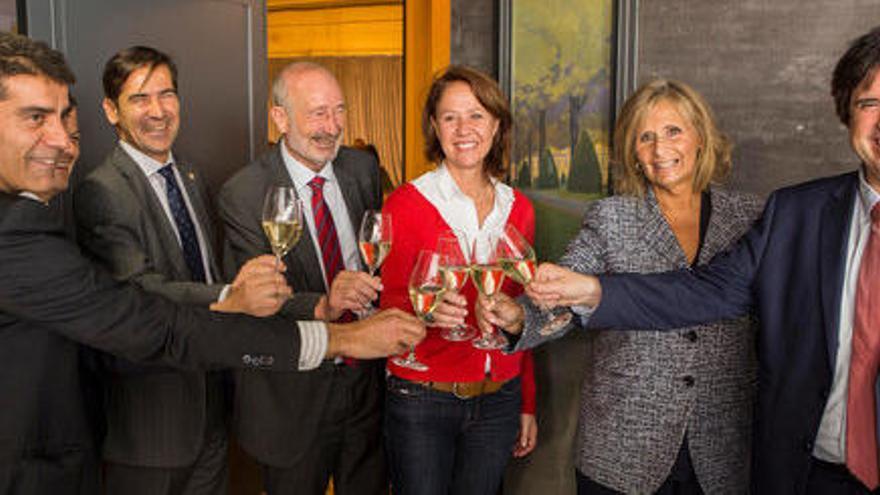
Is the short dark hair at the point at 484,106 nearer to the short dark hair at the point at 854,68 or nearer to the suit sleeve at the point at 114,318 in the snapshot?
the suit sleeve at the point at 114,318

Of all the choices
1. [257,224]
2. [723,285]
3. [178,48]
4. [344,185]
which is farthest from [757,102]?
[178,48]

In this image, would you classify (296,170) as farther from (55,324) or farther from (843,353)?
(843,353)

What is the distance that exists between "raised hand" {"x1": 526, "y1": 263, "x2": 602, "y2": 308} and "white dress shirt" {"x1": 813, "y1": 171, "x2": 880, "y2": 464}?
0.54 metres

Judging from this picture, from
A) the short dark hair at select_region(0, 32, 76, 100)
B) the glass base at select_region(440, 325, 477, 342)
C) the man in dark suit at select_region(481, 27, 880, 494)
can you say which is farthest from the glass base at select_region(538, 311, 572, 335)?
the short dark hair at select_region(0, 32, 76, 100)

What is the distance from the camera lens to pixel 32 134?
5.99 ft

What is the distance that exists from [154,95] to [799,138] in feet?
7.93

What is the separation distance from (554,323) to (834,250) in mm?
694

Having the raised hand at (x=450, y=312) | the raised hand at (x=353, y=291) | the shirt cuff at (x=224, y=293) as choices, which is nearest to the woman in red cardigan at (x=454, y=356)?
the raised hand at (x=353, y=291)

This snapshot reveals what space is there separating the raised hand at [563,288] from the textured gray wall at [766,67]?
1507 millimetres

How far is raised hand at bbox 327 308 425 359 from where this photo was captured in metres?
2.01

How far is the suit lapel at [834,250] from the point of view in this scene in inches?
63.2

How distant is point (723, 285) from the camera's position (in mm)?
1856

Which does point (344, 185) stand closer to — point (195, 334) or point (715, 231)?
point (195, 334)

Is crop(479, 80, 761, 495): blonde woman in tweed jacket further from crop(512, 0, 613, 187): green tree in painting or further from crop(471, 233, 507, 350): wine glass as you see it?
crop(512, 0, 613, 187): green tree in painting
